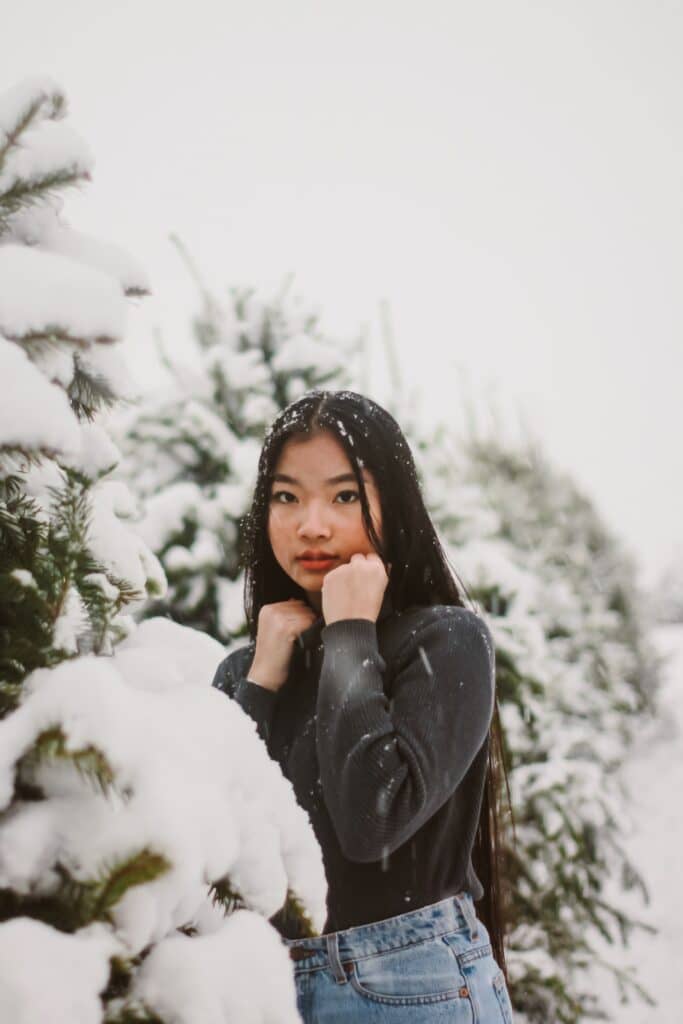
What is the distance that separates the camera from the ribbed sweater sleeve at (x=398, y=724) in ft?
4.32

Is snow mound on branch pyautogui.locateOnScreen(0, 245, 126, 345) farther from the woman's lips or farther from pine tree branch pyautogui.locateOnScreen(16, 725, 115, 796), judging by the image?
the woman's lips

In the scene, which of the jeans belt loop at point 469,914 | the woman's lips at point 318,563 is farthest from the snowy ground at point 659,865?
the woman's lips at point 318,563

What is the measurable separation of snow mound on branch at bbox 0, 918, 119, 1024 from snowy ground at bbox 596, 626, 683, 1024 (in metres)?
4.68

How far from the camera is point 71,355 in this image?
0.87m

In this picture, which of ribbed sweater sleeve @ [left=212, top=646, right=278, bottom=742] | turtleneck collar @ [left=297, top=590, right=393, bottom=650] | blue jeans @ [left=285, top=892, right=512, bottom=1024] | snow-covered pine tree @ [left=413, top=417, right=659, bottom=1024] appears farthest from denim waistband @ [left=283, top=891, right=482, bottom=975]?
snow-covered pine tree @ [left=413, top=417, right=659, bottom=1024]

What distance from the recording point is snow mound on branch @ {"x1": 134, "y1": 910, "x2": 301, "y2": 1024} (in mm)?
699

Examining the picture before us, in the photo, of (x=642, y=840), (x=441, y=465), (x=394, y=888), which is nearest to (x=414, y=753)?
(x=394, y=888)

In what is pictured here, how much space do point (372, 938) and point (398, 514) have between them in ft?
2.92

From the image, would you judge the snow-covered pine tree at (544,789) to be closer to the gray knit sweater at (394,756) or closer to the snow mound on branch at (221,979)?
the gray knit sweater at (394,756)

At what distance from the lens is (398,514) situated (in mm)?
1852

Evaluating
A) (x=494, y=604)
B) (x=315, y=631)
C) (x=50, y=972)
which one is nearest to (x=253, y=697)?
(x=315, y=631)

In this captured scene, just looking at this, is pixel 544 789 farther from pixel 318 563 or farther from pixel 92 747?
pixel 92 747

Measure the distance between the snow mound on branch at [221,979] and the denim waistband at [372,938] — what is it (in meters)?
0.68

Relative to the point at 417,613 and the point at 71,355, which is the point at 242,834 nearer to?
the point at 71,355
